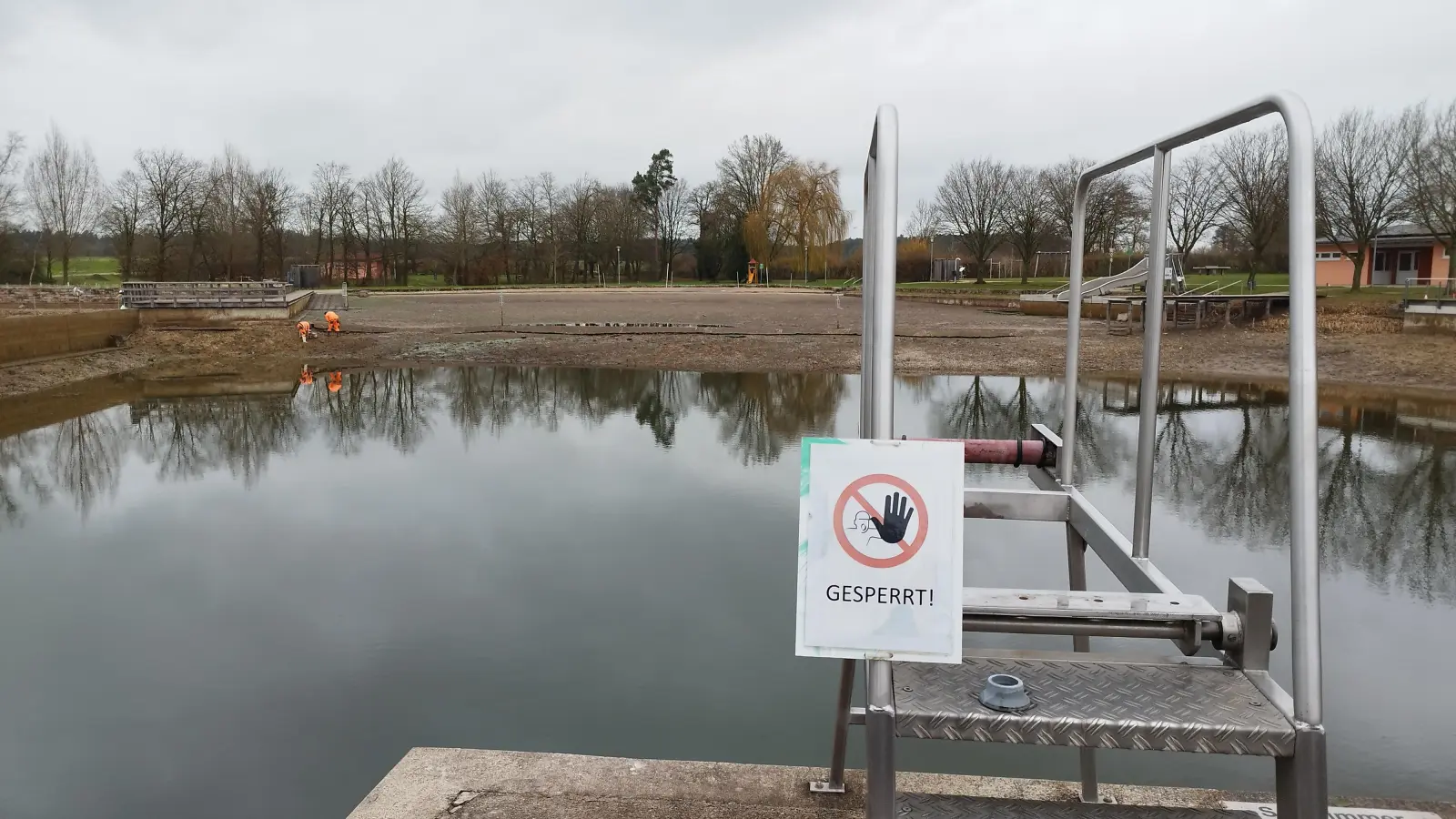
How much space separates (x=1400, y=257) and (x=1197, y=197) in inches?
557

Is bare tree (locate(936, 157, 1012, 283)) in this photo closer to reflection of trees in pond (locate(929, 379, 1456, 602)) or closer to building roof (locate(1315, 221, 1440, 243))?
building roof (locate(1315, 221, 1440, 243))

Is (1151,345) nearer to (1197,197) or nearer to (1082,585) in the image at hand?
(1082,585)

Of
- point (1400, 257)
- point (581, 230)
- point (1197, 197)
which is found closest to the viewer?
point (1197, 197)

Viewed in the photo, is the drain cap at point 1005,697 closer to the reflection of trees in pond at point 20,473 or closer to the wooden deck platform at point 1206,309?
the reflection of trees in pond at point 20,473

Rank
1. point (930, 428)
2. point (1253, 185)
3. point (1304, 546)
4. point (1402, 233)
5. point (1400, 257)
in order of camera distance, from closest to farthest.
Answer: point (1304, 546) → point (930, 428) → point (1253, 185) → point (1400, 257) → point (1402, 233)

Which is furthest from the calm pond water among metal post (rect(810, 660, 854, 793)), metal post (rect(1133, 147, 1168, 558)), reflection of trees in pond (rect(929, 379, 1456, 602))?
metal post (rect(1133, 147, 1168, 558))

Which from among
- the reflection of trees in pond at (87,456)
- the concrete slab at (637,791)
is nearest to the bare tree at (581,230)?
the reflection of trees in pond at (87,456)

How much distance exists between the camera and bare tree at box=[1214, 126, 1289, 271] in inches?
1346

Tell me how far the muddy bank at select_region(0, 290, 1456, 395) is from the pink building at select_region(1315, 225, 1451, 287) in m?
21.9

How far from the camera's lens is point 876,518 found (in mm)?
2176

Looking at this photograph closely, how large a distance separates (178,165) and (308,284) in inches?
413

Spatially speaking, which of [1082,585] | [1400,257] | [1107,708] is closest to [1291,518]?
[1107,708]

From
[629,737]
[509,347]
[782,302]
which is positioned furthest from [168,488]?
[782,302]

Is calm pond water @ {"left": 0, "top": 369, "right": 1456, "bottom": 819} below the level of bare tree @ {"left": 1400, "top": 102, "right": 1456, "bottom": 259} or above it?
below
